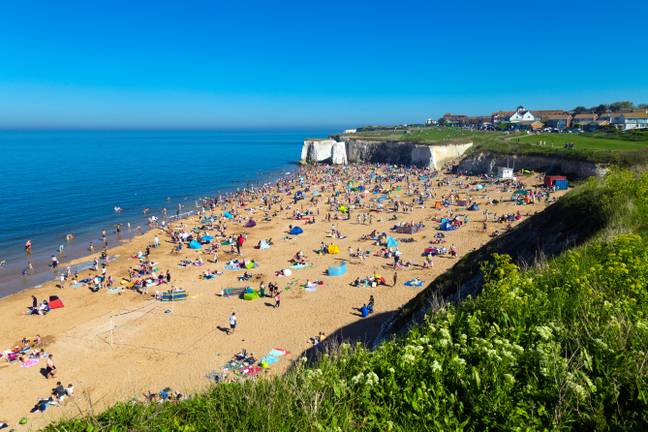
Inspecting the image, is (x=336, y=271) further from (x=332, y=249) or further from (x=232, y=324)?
(x=232, y=324)

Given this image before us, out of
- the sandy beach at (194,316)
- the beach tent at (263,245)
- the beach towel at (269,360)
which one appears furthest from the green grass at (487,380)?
the beach tent at (263,245)

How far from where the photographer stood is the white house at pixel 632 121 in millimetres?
84406

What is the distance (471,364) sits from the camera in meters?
4.80

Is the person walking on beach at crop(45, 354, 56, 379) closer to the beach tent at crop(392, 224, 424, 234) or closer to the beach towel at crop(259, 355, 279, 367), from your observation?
the beach towel at crop(259, 355, 279, 367)

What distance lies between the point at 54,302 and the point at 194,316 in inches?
330

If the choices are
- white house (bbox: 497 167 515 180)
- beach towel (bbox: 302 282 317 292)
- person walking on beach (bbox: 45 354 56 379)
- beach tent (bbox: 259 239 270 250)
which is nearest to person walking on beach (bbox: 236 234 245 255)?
beach tent (bbox: 259 239 270 250)

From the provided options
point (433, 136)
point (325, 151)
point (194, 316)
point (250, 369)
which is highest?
point (433, 136)

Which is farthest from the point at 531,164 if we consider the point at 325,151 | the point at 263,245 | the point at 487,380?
the point at 487,380

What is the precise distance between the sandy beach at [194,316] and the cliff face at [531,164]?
1024 cm

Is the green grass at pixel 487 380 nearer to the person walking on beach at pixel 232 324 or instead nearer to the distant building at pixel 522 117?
the person walking on beach at pixel 232 324

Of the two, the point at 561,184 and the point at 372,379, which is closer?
the point at 372,379

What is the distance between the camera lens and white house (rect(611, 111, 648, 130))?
8441 cm

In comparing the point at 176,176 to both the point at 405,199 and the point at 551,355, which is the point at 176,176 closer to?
the point at 405,199

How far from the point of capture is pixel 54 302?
22.3m
